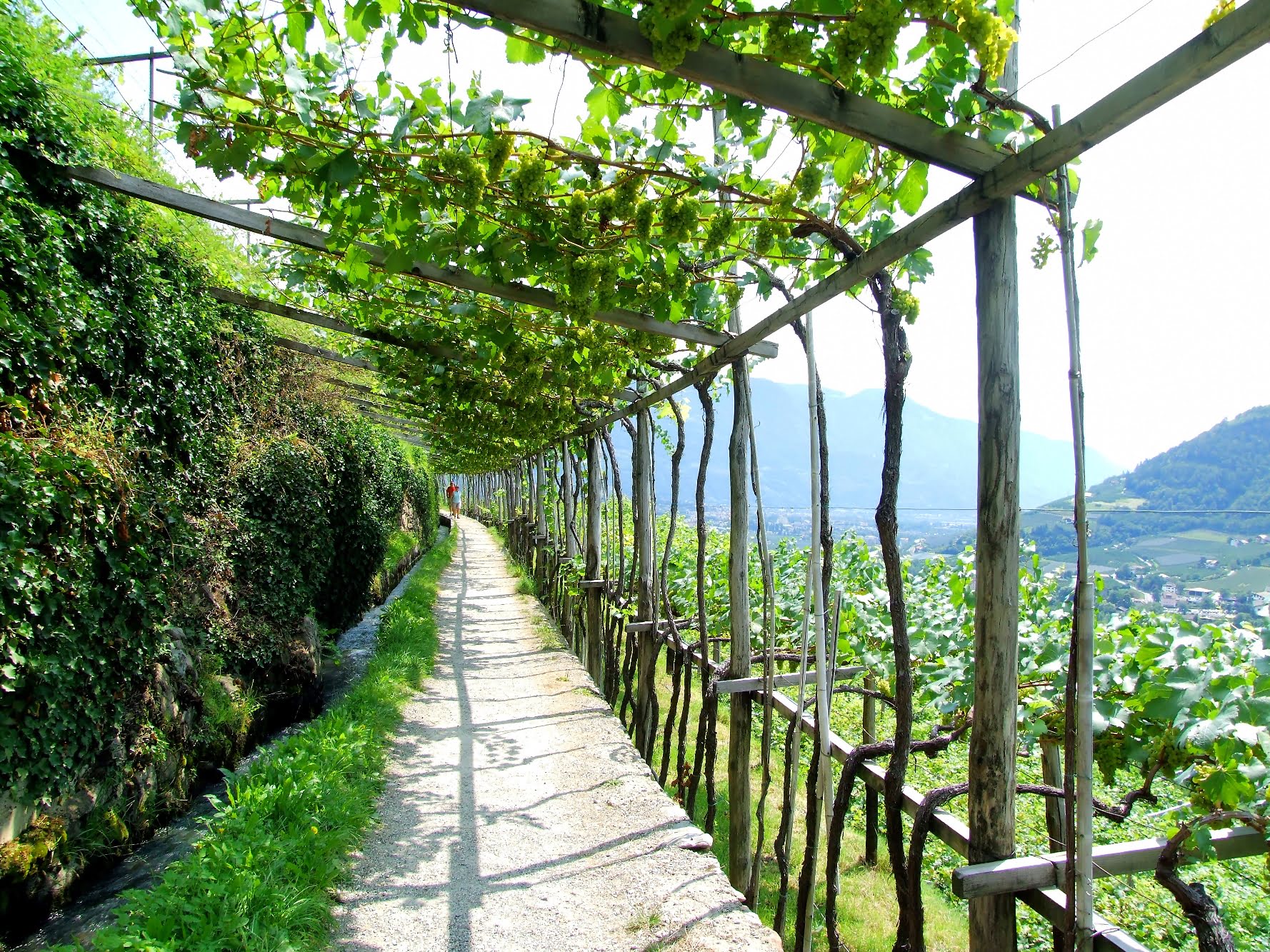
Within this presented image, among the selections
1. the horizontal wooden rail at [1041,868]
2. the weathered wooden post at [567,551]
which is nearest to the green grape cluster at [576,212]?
the horizontal wooden rail at [1041,868]

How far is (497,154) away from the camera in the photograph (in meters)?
2.22

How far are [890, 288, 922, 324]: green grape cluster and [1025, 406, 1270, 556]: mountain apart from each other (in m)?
1.40

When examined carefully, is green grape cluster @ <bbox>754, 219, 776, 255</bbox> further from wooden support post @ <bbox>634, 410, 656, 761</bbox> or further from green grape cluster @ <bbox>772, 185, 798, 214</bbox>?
wooden support post @ <bbox>634, 410, 656, 761</bbox>

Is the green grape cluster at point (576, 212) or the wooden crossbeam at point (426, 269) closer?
the green grape cluster at point (576, 212)

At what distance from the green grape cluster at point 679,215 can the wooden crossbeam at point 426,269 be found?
107cm

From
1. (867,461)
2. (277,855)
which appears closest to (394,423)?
(277,855)

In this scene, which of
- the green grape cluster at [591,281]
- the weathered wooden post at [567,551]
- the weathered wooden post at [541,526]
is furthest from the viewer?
the weathered wooden post at [541,526]

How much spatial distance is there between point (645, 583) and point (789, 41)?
4488mm

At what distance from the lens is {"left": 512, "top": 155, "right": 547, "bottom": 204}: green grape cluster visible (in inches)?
89.0

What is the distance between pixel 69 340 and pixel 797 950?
14.7 feet

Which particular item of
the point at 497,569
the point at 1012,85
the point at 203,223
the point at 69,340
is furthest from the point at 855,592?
the point at 497,569

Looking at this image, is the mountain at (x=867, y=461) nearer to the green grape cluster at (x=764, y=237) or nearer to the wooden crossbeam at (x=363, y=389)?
the green grape cluster at (x=764, y=237)

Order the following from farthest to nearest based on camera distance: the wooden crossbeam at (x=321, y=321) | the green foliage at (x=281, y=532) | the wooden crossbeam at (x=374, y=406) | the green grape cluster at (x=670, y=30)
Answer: the wooden crossbeam at (x=374, y=406), the green foliage at (x=281, y=532), the wooden crossbeam at (x=321, y=321), the green grape cluster at (x=670, y=30)

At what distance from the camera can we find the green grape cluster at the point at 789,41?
1515mm
